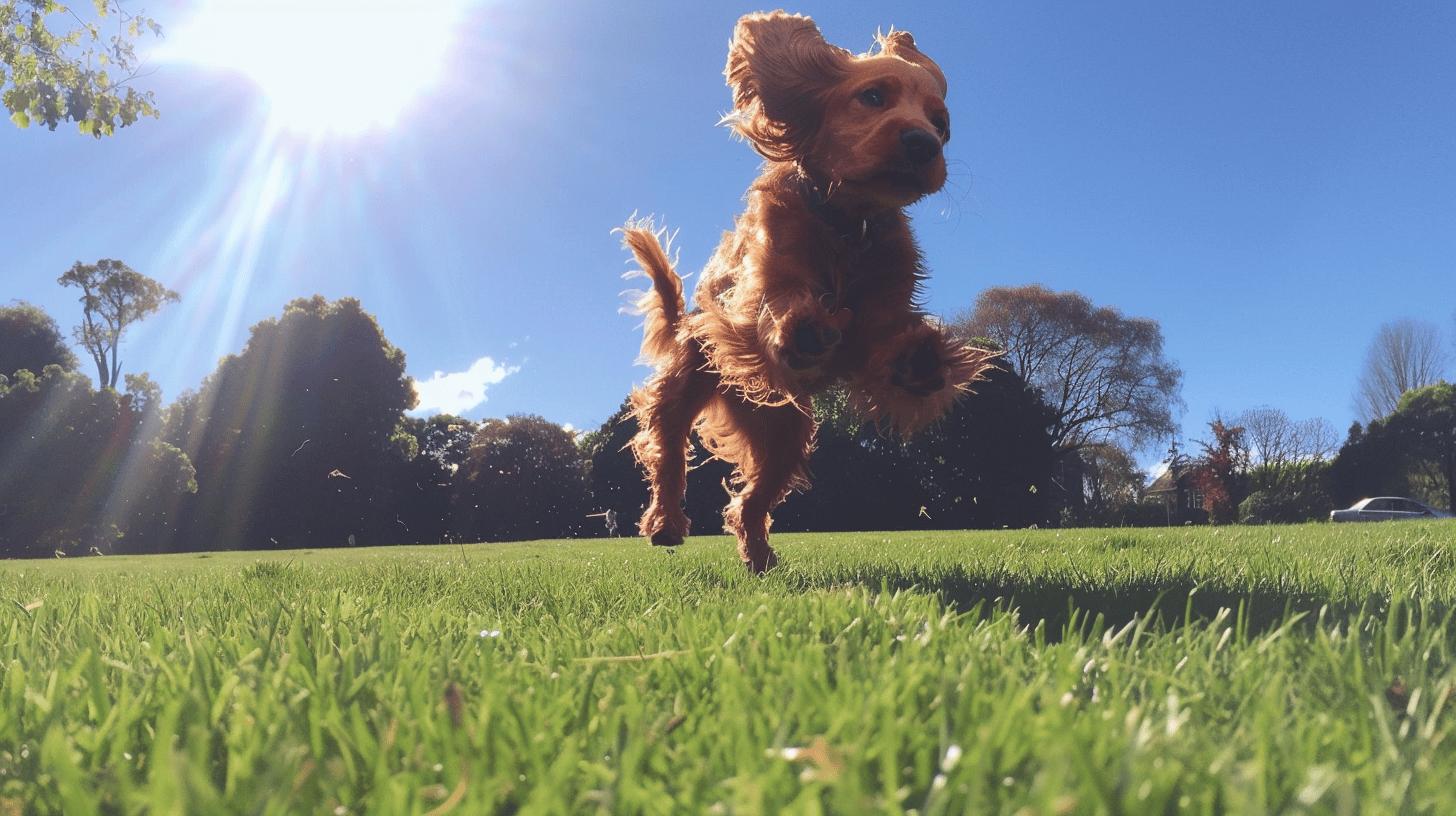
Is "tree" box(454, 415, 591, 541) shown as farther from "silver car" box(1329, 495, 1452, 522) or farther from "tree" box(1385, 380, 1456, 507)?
"tree" box(1385, 380, 1456, 507)

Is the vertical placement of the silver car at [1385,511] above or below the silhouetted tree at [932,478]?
below

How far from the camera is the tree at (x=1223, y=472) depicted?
3891 cm

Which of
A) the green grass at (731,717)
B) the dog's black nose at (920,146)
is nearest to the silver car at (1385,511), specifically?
the dog's black nose at (920,146)

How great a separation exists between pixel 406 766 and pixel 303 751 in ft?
0.42

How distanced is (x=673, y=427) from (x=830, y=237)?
1.48m

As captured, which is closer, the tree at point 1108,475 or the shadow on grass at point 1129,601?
the shadow on grass at point 1129,601

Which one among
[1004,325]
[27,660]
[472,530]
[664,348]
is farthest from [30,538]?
[1004,325]

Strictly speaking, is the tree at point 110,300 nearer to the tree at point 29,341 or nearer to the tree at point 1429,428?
the tree at point 29,341

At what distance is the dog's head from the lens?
324cm

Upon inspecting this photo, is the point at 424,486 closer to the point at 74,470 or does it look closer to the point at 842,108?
the point at 74,470

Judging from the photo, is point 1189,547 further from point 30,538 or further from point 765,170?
point 30,538

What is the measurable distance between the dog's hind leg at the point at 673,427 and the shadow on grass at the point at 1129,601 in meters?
1.16

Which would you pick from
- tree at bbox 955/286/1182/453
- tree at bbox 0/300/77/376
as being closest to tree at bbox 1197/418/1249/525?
tree at bbox 955/286/1182/453

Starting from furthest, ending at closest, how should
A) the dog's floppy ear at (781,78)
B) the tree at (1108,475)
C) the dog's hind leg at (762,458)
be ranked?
the tree at (1108,475) < the dog's hind leg at (762,458) < the dog's floppy ear at (781,78)
